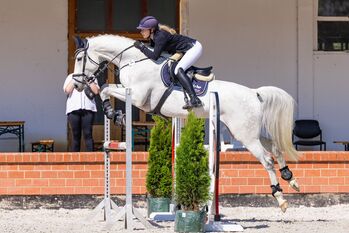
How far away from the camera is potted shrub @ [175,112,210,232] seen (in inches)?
418

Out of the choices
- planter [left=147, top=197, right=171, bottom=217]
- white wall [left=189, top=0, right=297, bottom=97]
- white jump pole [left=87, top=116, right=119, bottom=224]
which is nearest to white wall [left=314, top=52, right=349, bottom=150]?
white wall [left=189, top=0, right=297, bottom=97]

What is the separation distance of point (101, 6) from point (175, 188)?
21.3ft

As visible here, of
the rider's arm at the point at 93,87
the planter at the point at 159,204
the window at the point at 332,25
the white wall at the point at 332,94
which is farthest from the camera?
the window at the point at 332,25

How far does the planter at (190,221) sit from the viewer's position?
1069 centimetres

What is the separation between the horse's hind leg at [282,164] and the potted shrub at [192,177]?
1443mm

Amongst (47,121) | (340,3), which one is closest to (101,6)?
(47,121)

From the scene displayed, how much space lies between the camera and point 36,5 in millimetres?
16266

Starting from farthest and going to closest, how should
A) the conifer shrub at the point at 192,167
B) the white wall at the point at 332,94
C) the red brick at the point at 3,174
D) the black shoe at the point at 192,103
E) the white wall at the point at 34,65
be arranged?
the white wall at the point at 332,94, the white wall at the point at 34,65, the red brick at the point at 3,174, the black shoe at the point at 192,103, the conifer shrub at the point at 192,167

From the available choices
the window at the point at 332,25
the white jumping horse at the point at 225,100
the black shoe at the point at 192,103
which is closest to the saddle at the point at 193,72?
the white jumping horse at the point at 225,100

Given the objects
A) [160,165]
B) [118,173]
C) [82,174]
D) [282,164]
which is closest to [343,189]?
[282,164]

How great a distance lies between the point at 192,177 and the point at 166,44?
1.80 meters

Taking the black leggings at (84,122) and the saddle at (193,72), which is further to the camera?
the black leggings at (84,122)

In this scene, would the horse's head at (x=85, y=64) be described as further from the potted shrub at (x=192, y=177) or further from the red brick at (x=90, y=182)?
the red brick at (x=90, y=182)

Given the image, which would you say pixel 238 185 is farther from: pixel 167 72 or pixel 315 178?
pixel 167 72
